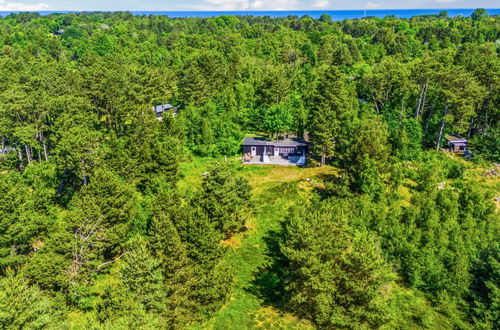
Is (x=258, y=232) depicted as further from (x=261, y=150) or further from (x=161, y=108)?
(x=161, y=108)

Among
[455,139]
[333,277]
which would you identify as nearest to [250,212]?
[333,277]

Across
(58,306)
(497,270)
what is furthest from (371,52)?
(58,306)

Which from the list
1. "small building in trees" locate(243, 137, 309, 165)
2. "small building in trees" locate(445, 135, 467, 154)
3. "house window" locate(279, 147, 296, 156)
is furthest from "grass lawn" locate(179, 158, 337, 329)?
"small building in trees" locate(445, 135, 467, 154)

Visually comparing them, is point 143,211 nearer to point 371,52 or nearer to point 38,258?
point 38,258

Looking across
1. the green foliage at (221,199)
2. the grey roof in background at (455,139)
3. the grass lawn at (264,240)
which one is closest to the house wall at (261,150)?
the grass lawn at (264,240)

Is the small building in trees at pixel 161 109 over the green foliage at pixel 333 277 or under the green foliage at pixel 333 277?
over

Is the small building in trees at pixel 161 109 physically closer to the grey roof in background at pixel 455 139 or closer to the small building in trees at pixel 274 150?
the small building in trees at pixel 274 150

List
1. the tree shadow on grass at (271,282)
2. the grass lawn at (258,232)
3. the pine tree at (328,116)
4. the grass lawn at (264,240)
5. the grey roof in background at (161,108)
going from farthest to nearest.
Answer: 1. the grey roof in background at (161,108)
2. the pine tree at (328,116)
3. the tree shadow on grass at (271,282)
4. the grass lawn at (264,240)
5. the grass lawn at (258,232)
